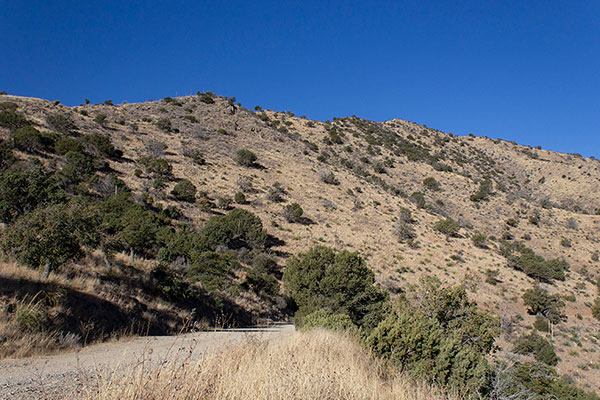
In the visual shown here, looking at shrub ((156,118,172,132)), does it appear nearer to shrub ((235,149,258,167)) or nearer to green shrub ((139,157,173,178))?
shrub ((235,149,258,167))

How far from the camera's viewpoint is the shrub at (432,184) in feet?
185

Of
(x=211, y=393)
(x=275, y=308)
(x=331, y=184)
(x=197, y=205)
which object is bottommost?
(x=275, y=308)

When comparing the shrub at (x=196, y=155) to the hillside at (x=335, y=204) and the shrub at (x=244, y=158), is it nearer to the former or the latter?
the hillside at (x=335, y=204)

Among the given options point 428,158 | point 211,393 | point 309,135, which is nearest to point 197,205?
point 211,393

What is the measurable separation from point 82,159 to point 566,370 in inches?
1581

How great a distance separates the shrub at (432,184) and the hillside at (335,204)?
30 centimetres

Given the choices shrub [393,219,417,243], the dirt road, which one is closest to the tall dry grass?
the dirt road

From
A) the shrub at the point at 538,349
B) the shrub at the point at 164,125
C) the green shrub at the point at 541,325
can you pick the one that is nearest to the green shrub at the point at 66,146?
the shrub at the point at 164,125

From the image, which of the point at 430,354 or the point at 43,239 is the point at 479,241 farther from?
the point at 43,239

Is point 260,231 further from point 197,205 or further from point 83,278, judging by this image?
point 83,278

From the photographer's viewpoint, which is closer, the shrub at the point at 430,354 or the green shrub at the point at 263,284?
the shrub at the point at 430,354

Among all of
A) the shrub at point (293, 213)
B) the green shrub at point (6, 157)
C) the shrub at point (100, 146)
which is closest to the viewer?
the green shrub at point (6, 157)

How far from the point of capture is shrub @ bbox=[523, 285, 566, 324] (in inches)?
1042

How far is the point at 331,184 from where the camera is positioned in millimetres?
46031
